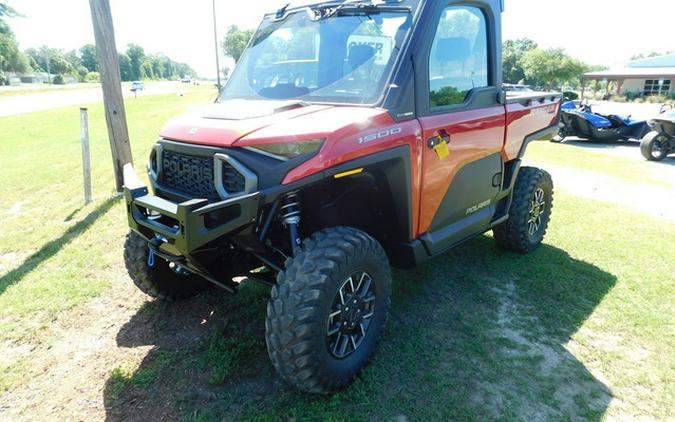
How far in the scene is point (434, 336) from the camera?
10.8 ft

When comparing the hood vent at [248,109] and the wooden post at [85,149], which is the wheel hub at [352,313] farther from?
the wooden post at [85,149]

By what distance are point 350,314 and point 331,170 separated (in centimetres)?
88

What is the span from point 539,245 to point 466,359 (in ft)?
8.14

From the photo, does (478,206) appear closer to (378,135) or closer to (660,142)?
(378,135)

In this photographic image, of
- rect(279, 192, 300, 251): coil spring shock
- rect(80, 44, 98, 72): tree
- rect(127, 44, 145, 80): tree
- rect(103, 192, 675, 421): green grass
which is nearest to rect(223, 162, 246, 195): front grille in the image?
rect(279, 192, 300, 251): coil spring shock

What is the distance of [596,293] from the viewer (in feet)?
13.1

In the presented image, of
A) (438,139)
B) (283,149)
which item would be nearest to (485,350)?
(438,139)

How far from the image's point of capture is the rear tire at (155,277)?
3.34 metres

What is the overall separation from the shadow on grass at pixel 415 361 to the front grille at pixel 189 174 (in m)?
1.11

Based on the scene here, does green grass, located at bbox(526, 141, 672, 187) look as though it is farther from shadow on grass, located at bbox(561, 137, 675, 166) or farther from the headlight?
the headlight

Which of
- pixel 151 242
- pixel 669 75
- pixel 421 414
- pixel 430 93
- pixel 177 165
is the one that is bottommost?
pixel 421 414

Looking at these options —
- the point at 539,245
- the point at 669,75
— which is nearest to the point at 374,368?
the point at 539,245

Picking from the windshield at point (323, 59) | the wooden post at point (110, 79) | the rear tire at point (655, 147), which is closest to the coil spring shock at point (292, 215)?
the windshield at point (323, 59)

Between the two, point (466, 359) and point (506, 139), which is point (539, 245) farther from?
point (466, 359)
